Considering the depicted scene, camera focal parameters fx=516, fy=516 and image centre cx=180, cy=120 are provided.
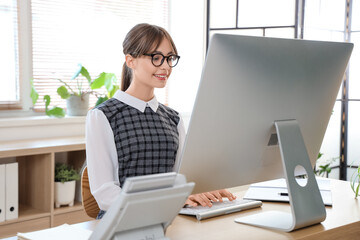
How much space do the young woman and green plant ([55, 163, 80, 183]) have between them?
1536 mm

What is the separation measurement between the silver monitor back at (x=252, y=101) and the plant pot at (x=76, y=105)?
7.62ft

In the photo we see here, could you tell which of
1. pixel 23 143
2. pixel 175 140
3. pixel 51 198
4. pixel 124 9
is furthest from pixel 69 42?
pixel 175 140

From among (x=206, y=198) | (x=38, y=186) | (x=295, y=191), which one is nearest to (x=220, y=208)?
(x=206, y=198)

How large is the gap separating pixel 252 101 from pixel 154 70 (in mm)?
417

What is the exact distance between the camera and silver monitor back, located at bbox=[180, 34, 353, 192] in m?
1.38

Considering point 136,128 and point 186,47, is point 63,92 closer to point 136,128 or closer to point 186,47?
point 186,47

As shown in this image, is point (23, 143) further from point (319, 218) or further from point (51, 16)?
point (319, 218)

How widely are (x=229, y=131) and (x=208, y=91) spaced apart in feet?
0.54

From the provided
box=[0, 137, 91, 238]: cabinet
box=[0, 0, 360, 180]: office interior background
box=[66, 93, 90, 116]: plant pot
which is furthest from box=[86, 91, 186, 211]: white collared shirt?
box=[66, 93, 90, 116]: plant pot

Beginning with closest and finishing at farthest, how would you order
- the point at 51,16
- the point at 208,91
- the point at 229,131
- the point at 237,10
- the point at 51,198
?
the point at 208,91, the point at 229,131, the point at 51,198, the point at 51,16, the point at 237,10

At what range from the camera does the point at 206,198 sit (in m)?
1.76

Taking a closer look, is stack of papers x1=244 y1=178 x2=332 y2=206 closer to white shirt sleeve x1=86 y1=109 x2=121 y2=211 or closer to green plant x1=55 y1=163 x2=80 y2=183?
white shirt sleeve x1=86 y1=109 x2=121 y2=211

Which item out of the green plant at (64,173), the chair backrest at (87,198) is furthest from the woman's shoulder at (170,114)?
the green plant at (64,173)

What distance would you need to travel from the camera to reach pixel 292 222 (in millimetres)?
1558
